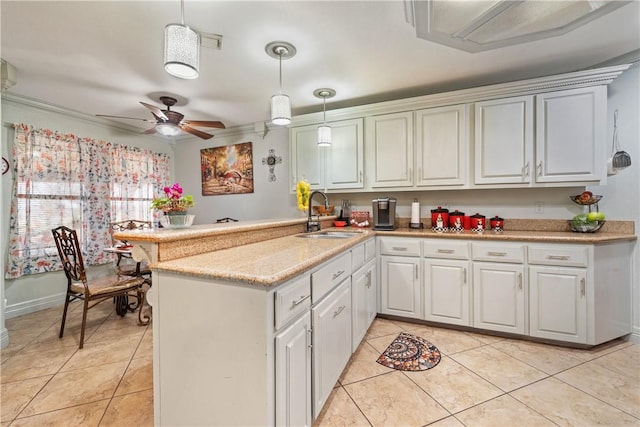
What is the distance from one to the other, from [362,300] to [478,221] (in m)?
1.50

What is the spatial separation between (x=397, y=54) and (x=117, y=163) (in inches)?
156

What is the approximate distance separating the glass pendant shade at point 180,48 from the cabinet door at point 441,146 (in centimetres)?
224

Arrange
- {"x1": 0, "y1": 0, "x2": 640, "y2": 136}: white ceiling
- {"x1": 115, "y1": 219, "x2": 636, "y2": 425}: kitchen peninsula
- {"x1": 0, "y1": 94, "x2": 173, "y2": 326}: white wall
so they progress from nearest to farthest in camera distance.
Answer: {"x1": 115, "y1": 219, "x2": 636, "y2": 425}: kitchen peninsula < {"x1": 0, "y1": 0, "x2": 640, "y2": 136}: white ceiling < {"x1": 0, "y1": 94, "x2": 173, "y2": 326}: white wall

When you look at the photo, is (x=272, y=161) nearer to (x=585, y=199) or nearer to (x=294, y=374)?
Result: (x=294, y=374)

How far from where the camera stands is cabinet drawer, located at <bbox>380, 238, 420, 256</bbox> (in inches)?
103

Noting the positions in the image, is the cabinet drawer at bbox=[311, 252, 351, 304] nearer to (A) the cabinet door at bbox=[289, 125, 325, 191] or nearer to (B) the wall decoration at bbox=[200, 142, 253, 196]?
(A) the cabinet door at bbox=[289, 125, 325, 191]

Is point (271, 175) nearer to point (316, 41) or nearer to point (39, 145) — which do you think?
point (316, 41)

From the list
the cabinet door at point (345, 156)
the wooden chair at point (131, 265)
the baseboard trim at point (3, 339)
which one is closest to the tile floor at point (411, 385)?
the baseboard trim at point (3, 339)

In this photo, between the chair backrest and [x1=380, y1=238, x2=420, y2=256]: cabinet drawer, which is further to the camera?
[x1=380, y1=238, x2=420, y2=256]: cabinet drawer

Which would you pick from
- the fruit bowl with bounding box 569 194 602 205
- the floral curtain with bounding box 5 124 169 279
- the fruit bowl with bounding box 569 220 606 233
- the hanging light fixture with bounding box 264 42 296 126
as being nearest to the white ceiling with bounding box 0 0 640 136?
the hanging light fixture with bounding box 264 42 296 126

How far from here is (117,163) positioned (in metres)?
3.88

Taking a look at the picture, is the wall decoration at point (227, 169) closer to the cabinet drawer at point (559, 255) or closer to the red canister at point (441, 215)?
the red canister at point (441, 215)

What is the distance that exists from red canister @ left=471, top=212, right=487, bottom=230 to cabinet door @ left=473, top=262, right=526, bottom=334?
49 centimetres

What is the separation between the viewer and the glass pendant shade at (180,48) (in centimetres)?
132
